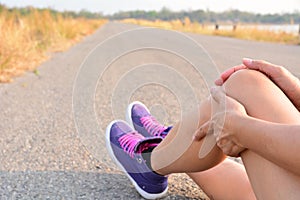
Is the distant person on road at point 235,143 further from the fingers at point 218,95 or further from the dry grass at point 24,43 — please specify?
the dry grass at point 24,43

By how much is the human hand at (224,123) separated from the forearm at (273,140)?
30 millimetres

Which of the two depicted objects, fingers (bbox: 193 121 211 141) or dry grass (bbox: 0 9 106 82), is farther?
dry grass (bbox: 0 9 106 82)

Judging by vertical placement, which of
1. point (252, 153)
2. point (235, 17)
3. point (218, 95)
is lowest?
point (235, 17)

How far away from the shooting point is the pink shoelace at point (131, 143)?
1.64m

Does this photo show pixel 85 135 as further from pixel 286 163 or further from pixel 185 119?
pixel 286 163

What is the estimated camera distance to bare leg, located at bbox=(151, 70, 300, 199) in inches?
43.8

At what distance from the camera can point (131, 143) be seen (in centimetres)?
169

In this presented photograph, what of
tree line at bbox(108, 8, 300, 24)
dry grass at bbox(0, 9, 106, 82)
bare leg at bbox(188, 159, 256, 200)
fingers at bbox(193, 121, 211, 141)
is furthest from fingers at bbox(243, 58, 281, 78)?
tree line at bbox(108, 8, 300, 24)

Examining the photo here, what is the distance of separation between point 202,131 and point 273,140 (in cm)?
27

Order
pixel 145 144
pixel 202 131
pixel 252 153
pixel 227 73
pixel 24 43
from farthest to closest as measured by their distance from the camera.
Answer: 1. pixel 24 43
2. pixel 145 144
3. pixel 227 73
4. pixel 202 131
5. pixel 252 153

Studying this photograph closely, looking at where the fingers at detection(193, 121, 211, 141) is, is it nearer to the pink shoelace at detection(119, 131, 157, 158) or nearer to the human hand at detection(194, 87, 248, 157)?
the human hand at detection(194, 87, 248, 157)

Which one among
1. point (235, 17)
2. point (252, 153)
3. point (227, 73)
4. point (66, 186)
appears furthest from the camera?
point (235, 17)

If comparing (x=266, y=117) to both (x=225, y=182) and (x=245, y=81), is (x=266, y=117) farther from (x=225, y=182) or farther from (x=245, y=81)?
(x=225, y=182)

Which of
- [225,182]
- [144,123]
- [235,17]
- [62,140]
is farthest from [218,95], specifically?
[235,17]
